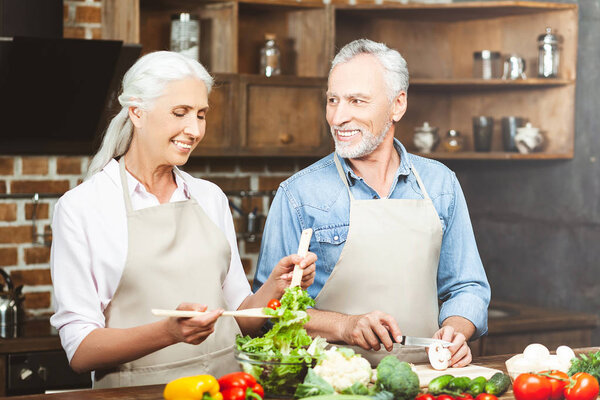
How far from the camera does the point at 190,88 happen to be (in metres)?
2.27

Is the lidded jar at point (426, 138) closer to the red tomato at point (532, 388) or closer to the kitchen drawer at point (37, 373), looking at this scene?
the kitchen drawer at point (37, 373)

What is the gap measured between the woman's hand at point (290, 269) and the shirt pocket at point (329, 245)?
27 cm

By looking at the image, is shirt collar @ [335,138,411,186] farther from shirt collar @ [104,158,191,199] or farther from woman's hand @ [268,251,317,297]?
shirt collar @ [104,158,191,199]

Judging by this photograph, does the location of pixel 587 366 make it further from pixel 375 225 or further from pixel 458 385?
pixel 375 225

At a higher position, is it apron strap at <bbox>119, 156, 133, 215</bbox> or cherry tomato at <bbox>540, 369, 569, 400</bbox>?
apron strap at <bbox>119, 156, 133, 215</bbox>

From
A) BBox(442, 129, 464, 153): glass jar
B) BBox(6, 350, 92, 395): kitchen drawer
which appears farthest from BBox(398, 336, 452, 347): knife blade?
A: BBox(442, 129, 464, 153): glass jar

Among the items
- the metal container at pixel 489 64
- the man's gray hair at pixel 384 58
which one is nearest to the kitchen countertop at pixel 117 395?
the man's gray hair at pixel 384 58

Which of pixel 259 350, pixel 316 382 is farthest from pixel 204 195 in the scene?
pixel 316 382

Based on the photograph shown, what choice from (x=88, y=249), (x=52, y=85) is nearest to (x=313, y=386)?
(x=88, y=249)

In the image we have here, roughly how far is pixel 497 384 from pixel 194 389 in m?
0.73

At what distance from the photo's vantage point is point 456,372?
2.23 metres

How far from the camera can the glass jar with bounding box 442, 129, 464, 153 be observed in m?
4.29

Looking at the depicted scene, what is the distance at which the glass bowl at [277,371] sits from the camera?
194cm

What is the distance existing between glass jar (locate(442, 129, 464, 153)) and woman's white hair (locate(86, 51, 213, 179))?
2.17m
